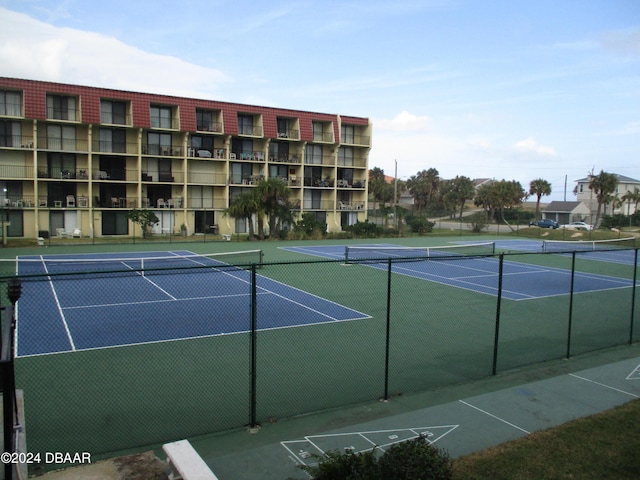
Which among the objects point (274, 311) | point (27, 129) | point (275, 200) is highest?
point (27, 129)

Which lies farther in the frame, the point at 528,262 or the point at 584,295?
the point at 528,262

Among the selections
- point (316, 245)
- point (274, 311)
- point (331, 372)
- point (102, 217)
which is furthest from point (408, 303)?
point (102, 217)

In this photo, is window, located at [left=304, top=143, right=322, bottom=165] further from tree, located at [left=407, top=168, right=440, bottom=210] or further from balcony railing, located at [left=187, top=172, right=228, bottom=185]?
tree, located at [left=407, top=168, right=440, bottom=210]

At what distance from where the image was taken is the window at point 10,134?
45.8 metres

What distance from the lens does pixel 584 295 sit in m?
22.1

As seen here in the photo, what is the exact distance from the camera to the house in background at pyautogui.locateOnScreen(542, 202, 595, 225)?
91.6 meters

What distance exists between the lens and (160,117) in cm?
5212

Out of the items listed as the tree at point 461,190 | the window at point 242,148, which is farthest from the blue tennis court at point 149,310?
the tree at point 461,190

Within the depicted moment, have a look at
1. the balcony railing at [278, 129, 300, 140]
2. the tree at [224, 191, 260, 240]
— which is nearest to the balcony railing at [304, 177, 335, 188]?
the balcony railing at [278, 129, 300, 140]

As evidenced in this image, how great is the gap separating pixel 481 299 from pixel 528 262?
15.9m

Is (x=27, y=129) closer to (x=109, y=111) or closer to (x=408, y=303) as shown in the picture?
(x=109, y=111)

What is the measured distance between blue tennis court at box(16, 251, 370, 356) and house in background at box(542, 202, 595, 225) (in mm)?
81946

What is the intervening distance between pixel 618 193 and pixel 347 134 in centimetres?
6501

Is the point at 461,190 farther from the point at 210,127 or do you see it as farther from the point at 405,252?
the point at 405,252
